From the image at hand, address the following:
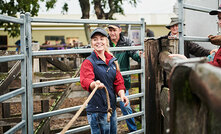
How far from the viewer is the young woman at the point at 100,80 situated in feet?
9.13

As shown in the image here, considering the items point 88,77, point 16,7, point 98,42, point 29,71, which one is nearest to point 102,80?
point 88,77

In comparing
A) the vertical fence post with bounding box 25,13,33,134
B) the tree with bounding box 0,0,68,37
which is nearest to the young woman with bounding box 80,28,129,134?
the vertical fence post with bounding box 25,13,33,134

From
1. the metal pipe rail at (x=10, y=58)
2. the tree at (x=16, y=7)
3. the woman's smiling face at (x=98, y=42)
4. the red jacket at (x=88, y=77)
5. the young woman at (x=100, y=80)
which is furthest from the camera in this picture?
the tree at (x=16, y=7)

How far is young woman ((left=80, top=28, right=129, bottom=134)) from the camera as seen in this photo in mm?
2783

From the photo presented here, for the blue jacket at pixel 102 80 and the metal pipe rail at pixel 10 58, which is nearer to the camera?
the metal pipe rail at pixel 10 58

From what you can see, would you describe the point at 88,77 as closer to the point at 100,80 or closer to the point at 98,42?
the point at 100,80

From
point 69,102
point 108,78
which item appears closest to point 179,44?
point 108,78

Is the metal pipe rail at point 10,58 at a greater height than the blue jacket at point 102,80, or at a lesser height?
greater

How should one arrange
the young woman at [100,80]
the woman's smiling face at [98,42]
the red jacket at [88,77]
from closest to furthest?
the red jacket at [88,77] < the young woman at [100,80] < the woman's smiling face at [98,42]

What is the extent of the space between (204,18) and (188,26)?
17.2 inches

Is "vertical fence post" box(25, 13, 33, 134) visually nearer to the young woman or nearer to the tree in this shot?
the young woman

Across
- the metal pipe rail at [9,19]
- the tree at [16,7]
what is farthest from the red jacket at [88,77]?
the tree at [16,7]

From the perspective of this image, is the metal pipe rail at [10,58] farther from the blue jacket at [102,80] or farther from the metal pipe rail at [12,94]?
the blue jacket at [102,80]

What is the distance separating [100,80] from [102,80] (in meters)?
0.02
